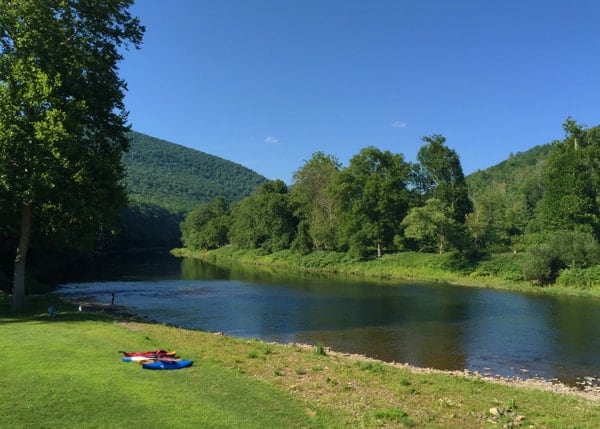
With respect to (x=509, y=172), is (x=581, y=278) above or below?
below

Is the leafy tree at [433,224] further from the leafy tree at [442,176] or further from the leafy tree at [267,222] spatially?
the leafy tree at [267,222]

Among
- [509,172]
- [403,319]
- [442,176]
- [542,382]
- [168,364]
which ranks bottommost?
[542,382]

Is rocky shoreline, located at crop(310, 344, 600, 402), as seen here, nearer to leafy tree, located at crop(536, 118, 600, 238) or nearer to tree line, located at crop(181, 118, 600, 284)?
tree line, located at crop(181, 118, 600, 284)

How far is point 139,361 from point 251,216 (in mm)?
106739

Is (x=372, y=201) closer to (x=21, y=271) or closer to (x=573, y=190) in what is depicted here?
(x=573, y=190)

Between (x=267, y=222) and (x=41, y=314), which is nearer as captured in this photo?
(x=41, y=314)

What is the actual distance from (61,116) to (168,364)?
16.0 metres

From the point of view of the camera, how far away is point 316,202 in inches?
4013

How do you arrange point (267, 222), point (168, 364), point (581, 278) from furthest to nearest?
point (267, 222)
point (581, 278)
point (168, 364)

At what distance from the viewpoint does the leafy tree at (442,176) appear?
87500mm

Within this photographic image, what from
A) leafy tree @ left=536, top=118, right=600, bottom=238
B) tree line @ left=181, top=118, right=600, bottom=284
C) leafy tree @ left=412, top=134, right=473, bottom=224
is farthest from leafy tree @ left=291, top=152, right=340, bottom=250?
leafy tree @ left=536, top=118, right=600, bottom=238

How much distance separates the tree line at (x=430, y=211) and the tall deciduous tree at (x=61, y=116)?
159ft

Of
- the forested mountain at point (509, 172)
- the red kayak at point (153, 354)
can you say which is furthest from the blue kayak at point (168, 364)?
the forested mountain at point (509, 172)

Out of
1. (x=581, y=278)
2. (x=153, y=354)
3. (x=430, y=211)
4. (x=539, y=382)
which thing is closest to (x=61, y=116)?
(x=153, y=354)
